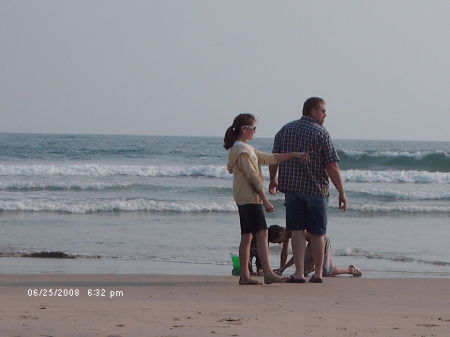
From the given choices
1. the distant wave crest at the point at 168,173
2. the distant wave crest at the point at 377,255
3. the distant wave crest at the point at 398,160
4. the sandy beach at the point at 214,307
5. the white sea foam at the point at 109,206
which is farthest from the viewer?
the distant wave crest at the point at 398,160

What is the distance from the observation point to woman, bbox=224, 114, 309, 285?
20.5 ft

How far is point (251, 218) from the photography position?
638cm

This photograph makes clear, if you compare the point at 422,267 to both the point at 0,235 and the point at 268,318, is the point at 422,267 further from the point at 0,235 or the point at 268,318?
the point at 0,235

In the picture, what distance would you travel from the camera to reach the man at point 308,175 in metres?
6.38

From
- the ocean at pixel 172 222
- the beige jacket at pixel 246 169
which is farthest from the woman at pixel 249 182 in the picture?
the ocean at pixel 172 222

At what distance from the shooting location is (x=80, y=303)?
533cm

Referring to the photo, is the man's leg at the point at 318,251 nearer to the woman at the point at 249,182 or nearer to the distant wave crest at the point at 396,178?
the woman at the point at 249,182

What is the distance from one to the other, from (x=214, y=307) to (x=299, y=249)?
151 cm

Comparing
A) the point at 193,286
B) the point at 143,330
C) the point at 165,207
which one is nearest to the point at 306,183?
the point at 193,286

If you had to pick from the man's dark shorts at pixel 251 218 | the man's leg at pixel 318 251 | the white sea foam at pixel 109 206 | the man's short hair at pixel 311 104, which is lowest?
the white sea foam at pixel 109 206

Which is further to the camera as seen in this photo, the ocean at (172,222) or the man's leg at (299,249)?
the ocean at (172,222)

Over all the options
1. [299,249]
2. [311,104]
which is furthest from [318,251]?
[311,104]

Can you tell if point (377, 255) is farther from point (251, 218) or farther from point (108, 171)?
point (108, 171)

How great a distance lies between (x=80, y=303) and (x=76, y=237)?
5.62m
